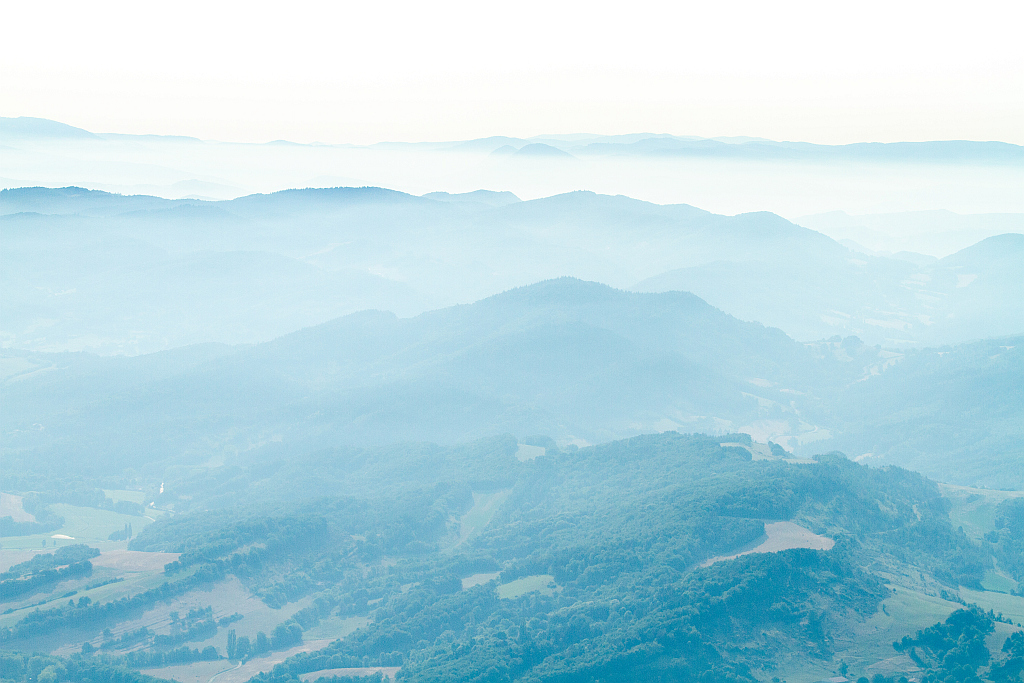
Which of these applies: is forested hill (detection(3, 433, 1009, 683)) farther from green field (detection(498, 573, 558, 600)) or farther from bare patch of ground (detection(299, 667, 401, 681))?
bare patch of ground (detection(299, 667, 401, 681))

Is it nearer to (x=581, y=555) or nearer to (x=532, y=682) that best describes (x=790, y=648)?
(x=532, y=682)

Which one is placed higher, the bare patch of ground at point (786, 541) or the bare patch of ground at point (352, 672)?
the bare patch of ground at point (786, 541)

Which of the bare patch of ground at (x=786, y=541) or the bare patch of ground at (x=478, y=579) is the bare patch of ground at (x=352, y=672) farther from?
the bare patch of ground at (x=786, y=541)

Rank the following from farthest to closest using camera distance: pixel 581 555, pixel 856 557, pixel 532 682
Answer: pixel 581 555 < pixel 856 557 < pixel 532 682

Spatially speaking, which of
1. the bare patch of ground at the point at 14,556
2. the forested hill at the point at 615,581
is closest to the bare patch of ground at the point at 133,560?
the forested hill at the point at 615,581

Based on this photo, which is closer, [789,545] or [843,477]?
[789,545]

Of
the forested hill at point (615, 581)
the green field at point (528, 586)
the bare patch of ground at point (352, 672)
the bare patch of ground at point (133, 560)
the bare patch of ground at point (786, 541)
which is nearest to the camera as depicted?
the forested hill at point (615, 581)

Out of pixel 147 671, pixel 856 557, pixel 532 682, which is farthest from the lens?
pixel 856 557

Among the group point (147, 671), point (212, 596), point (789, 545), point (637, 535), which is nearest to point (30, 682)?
point (147, 671)
